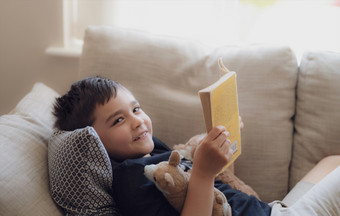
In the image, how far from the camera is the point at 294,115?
1366mm

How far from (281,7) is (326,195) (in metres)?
0.91

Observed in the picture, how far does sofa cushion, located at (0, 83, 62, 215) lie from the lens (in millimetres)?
926

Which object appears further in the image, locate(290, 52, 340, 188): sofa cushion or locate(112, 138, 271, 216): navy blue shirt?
locate(290, 52, 340, 188): sofa cushion

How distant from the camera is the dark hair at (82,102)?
108 centimetres

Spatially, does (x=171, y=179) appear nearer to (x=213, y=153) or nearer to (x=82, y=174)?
(x=213, y=153)

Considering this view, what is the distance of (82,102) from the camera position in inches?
42.9

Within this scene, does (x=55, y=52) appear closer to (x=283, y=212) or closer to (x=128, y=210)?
(x=128, y=210)

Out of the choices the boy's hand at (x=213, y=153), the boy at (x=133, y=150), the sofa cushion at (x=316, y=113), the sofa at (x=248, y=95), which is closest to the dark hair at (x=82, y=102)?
the boy at (x=133, y=150)

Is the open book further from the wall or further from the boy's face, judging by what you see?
the wall

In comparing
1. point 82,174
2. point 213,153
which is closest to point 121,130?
point 82,174

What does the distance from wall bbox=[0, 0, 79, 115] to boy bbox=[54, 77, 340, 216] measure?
0.75 meters

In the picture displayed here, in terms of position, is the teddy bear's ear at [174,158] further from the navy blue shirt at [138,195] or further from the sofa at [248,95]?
the sofa at [248,95]

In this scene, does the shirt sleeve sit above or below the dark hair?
below

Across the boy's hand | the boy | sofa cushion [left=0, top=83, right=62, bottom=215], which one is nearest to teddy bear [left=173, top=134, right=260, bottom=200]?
the boy
